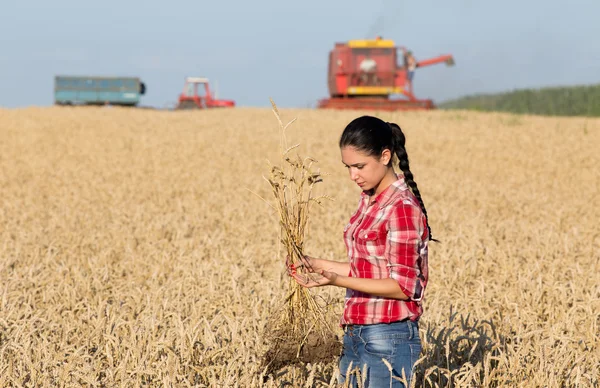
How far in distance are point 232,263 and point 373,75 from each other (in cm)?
2255

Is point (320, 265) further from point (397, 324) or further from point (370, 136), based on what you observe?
point (370, 136)

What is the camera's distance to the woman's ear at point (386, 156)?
2.88 m

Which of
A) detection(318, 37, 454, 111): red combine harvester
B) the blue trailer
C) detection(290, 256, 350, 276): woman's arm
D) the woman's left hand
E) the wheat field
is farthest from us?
the blue trailer

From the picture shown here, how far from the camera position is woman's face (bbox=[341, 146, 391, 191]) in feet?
9.36

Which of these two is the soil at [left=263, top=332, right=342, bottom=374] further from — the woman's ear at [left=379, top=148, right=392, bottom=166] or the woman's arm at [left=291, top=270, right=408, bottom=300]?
the woman's ear at [left=379, top=148, right=392, bottom=166]

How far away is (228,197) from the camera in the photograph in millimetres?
11000

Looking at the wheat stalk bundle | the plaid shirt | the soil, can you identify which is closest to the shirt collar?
the plaid shirt

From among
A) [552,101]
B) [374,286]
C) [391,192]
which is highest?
[552,101]

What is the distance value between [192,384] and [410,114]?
23.5 m

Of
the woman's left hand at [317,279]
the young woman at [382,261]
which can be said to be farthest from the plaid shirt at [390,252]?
the woman's left hand at [317,279]

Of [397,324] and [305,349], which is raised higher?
[397,324]

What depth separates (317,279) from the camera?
2.82 metres

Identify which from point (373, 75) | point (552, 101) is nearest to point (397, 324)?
point (373, 75)

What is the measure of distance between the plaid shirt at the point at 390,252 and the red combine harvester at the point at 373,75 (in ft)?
82.2
